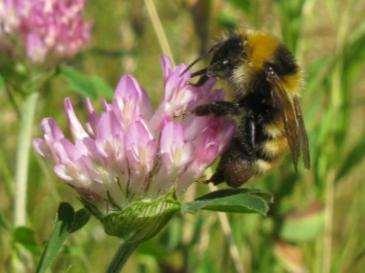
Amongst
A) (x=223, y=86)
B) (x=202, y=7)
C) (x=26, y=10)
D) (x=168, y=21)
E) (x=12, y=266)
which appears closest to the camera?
(x=223, y=86)

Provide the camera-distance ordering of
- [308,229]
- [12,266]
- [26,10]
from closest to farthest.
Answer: [12,266] < [26,10] < [308,229]

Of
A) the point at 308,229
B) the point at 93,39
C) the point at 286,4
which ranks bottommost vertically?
the point at 308,229

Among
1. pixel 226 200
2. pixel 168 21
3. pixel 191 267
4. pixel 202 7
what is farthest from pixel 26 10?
pixel 168 21

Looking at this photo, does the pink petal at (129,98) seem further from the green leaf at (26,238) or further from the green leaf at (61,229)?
the green leaf at (26,238)

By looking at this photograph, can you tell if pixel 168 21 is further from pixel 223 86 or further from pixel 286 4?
pixel 223 86

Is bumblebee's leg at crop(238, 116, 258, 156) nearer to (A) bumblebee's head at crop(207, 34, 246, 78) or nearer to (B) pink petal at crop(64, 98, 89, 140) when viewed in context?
(A) bumblebee's head at crop(207, 34, 246, 78)

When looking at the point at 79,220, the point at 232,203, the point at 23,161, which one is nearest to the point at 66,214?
the point at 79,220

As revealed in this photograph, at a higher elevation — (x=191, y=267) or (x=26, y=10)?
(x=26, y=10)

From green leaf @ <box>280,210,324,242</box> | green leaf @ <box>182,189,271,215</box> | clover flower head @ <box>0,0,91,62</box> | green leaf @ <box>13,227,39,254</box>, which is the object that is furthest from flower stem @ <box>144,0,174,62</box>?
green leaf @ <box>182,189,271,215</box>
